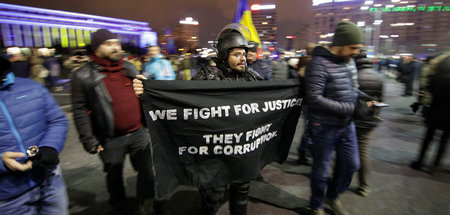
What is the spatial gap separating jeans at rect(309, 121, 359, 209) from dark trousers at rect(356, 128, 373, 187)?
0.63m

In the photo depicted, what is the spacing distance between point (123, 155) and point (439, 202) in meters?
4.02

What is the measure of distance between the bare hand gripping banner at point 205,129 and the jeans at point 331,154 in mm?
729

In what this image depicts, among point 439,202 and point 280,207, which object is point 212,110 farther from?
point 439,202

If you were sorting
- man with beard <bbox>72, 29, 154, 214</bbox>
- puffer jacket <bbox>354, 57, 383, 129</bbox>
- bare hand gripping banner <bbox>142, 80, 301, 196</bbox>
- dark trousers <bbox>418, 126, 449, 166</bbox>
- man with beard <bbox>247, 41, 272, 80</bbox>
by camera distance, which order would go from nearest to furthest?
bare hand gripping banner <bbox>142, 80, 301, 196</bbox> < man with beard <bbox>72, 29, 154, 214</bbox> < puffer jacket <bbox>354, 57, 383, 129</bbox> < dark trousers <bbox>418, 126, 449, 166</bbox> < man with beard <bbox>247, 41, 272, 80</bbox>

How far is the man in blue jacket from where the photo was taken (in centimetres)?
170

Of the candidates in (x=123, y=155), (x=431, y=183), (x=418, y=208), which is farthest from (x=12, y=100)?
(x=431, y=183)

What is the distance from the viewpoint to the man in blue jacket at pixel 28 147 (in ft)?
5.59

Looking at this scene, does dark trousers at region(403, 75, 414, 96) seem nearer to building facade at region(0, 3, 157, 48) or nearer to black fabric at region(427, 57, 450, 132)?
black fabric at region(427, 57, 450, 132)

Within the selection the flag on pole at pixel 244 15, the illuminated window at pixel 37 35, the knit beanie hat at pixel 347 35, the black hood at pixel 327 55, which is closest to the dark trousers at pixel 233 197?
the black hood at pixel 327 55

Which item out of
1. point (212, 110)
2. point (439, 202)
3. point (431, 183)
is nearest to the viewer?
point (212, 110)

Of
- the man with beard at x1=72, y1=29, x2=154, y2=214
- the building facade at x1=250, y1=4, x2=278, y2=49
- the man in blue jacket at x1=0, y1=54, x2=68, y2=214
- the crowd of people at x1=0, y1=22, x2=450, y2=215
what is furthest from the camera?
the building facade at x1=250, y1=4, x2=278, y2=49

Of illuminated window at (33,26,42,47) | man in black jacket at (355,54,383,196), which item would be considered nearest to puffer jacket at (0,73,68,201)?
man in black jacket at (355,54,383,196)

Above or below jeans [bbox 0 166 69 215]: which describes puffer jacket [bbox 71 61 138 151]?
above

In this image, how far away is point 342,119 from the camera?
2.73m
